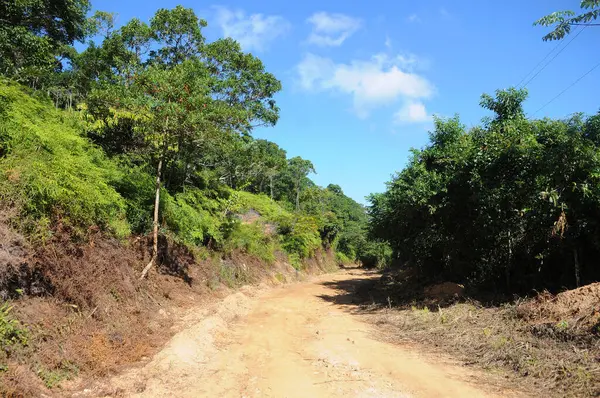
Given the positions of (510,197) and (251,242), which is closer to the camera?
(510,197)

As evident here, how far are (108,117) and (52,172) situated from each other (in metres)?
7.04

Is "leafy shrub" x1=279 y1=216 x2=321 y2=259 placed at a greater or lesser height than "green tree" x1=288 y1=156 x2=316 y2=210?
lesser

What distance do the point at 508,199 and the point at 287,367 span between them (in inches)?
345

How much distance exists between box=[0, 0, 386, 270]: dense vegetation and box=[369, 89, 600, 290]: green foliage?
846cm

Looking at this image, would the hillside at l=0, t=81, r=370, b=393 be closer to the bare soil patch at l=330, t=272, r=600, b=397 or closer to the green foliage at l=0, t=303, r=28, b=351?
the green foliage at l=0, t=303, r=28, b=351

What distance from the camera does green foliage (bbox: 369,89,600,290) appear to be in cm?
1023

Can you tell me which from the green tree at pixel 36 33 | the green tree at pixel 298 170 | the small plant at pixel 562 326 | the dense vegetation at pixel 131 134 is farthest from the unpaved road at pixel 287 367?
the green tree at pixel 298 170

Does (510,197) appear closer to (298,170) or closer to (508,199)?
A: (508,199)

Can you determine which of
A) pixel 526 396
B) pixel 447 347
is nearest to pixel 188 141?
pixel 447 347

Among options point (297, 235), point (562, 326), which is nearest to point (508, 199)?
point (562, 326)

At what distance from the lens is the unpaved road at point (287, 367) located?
6500mm

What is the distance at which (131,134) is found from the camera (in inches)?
600

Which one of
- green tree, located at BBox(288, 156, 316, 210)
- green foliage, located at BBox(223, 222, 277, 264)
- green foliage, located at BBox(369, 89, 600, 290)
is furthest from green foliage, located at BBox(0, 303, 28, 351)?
green tree, located at BBox(288, 156, 316, 210)

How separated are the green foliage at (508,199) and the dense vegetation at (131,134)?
846 cm
